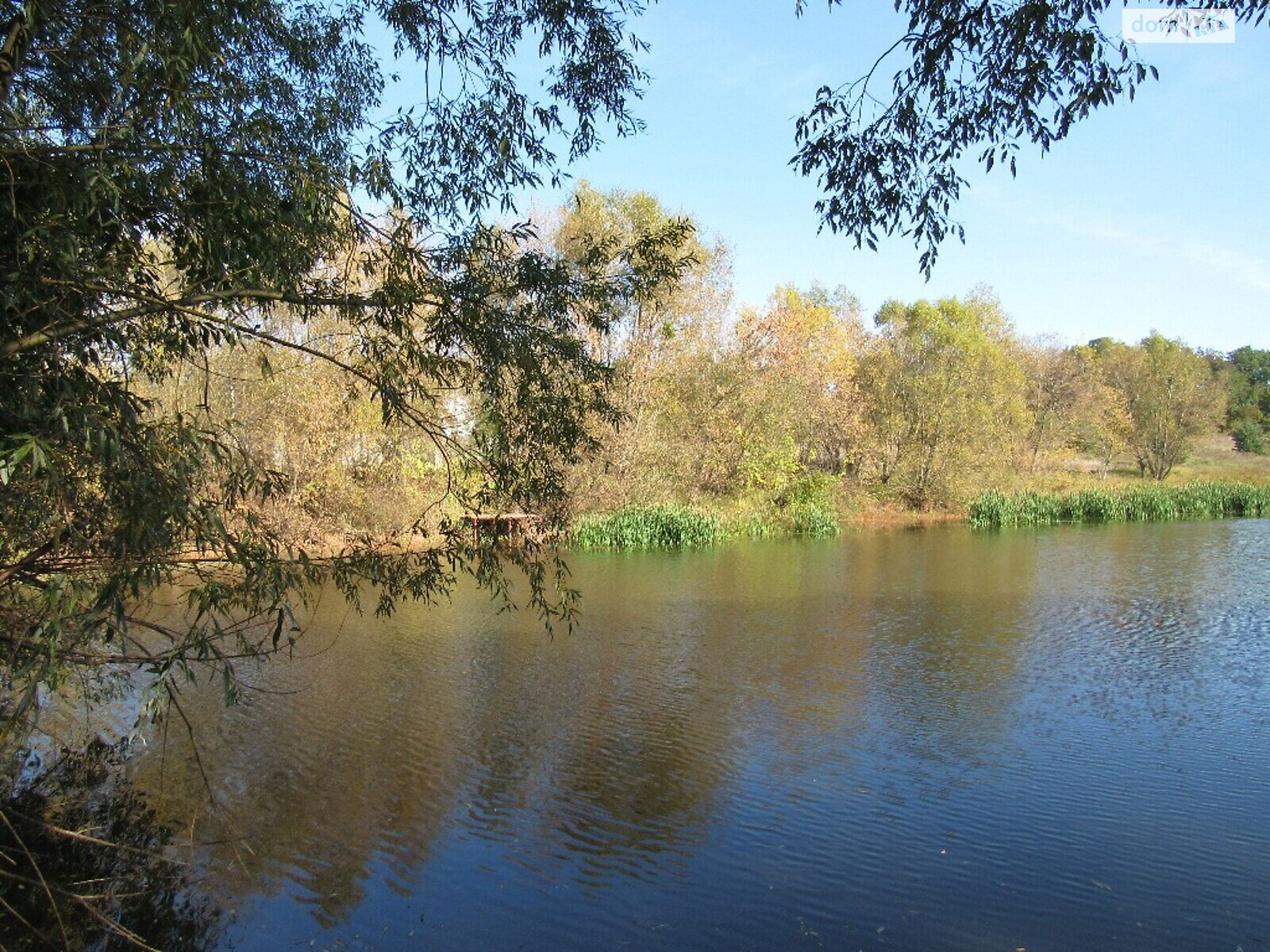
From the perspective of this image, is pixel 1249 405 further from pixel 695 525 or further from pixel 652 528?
pixel 652 528

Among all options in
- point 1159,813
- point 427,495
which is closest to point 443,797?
point 1159,813

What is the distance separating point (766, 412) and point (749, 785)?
1918cm

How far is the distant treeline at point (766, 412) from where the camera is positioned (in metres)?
17.6

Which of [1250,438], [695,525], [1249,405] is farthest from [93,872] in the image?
[1249,405]

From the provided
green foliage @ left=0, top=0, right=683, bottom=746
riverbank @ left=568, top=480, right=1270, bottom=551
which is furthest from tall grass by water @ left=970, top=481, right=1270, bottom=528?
green foliage @ left=0, top=0, right=683, bottom=746

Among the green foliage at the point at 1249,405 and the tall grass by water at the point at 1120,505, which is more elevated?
the green foliage at the point at 1249,405

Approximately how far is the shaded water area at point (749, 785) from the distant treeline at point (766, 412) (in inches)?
93.5

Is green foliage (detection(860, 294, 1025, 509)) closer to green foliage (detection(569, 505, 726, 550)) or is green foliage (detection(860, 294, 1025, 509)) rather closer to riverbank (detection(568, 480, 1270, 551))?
riverbank (detection(568, 480, 1270, 551))

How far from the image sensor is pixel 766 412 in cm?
2553

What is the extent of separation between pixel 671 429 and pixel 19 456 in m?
22.5

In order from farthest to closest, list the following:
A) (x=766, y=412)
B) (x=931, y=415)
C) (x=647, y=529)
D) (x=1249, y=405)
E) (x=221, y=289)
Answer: (x=1249, y=405), (x=931, y=415), (x=766, y=412), (x=647, y=529), (x=221, y=289)

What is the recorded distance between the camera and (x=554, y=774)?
729cm

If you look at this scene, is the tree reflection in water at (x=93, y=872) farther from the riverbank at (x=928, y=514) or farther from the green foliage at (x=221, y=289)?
the riverbank at (x=928, y=514)

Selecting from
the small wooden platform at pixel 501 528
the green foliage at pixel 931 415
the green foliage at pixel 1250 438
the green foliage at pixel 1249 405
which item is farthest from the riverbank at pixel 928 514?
the small wooden platform at pixel 501 528
